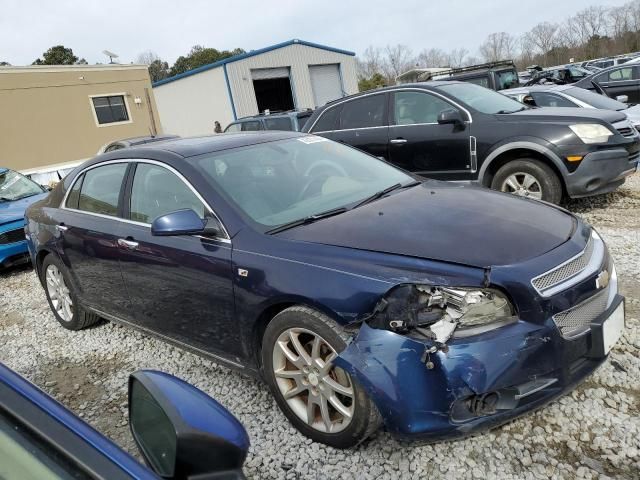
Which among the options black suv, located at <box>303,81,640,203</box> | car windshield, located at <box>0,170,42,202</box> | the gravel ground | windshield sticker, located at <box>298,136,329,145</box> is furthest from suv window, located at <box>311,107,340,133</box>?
car windshield, located at <box>0,170,42,202</box>

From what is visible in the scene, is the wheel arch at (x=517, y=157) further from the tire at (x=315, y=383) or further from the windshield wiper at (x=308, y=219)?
the tire at (x=315, y=383)

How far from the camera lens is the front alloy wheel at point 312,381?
102 inches

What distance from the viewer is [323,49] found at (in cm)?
2850

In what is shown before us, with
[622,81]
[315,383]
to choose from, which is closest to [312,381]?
[315,383]

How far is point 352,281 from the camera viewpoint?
8.04 ft

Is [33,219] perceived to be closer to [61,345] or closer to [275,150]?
[61,345]

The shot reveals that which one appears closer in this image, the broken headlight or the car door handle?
the broken headlight

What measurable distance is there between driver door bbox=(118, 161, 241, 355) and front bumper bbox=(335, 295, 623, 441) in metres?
1.00

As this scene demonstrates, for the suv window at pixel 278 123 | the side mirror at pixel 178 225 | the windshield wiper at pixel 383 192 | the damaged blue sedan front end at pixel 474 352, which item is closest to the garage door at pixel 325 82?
the suv window at pixel 278 123

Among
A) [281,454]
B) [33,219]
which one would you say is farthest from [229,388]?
[33,219]

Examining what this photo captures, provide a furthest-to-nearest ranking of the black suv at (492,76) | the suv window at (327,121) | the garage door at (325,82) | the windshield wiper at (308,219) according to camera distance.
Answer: the garage door at (325,82) < the black suv at (492,76) < the suv window at (327,121) < the windshield wiper at (308,219)

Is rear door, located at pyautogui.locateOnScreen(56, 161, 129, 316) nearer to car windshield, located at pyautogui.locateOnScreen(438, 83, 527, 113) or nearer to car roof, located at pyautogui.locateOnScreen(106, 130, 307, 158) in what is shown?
car roof, located at pyautogui.locateOnScreen(106, 130, 307, 158)

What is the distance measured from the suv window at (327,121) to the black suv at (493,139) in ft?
0.85

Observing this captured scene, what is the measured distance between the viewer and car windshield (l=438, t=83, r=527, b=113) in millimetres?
6570
